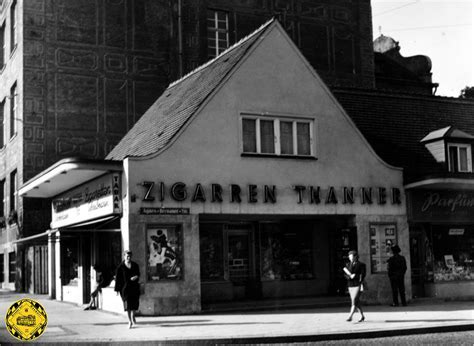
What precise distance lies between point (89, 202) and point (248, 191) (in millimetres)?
5105

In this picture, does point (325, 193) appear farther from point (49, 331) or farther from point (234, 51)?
point (49, 331)

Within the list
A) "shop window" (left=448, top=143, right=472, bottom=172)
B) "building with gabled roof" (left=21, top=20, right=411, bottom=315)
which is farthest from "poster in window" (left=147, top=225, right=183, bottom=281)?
"shop window" (left=448, top=143, right=472, bottom=172)

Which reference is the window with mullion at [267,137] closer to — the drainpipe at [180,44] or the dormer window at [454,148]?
the dormer window at [454,148]

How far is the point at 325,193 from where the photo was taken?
2139 cm

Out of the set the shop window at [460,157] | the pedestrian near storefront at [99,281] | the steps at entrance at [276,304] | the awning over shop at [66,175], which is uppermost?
the shop window at [460,157]

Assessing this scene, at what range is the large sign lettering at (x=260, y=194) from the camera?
19.1m

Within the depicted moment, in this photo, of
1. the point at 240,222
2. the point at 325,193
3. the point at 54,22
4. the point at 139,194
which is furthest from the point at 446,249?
the point at 54,22

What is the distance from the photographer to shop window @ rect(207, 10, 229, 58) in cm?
3569

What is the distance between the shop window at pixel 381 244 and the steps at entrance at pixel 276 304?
1.42 meters

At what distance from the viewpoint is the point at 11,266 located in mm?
34406

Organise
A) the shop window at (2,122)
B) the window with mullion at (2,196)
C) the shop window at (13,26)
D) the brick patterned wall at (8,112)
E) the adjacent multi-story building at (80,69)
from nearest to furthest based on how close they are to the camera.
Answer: the adjacent multi-story building at (80,69) → the brick patterned wall at (8,112) → the shop window at (13,26) → the window with mullion at (2,196) → the shop window at (2,122)

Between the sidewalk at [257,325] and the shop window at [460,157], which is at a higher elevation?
the shop window at [460,157]

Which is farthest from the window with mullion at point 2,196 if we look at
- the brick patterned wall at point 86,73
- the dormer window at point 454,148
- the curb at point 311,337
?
the curb at point 311,337

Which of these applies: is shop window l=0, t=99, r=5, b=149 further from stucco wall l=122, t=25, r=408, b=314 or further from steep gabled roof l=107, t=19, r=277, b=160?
stucco wall l=122, t=25, r=408, b=314
